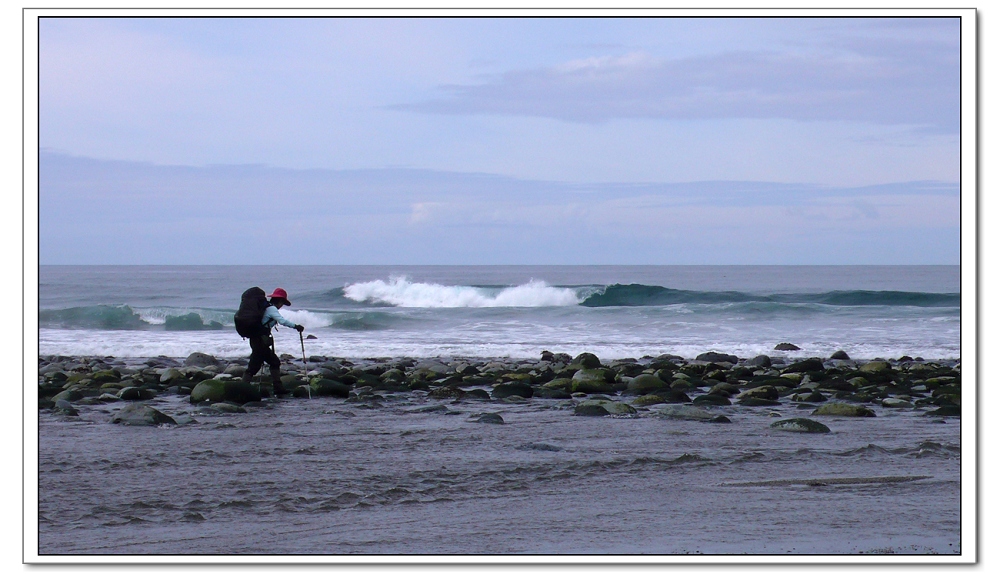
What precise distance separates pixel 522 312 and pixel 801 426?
58.7 feet

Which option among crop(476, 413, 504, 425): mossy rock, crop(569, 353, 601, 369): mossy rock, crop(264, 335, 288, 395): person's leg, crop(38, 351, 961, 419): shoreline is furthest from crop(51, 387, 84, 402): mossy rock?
crop(569, 353, 601, 369): mossy rock

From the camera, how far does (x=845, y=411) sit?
8977 mm

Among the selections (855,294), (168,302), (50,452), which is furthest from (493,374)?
(168,302)

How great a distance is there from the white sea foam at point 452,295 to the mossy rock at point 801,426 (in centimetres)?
2033

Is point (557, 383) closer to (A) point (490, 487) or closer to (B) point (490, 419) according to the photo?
(B) point (490, 419)

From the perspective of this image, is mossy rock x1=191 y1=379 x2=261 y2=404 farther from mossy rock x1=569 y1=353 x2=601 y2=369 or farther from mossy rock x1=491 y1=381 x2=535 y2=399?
mossy rock x1=569 y1=353 x2=601 y2=369

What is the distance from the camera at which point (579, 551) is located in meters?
4.64

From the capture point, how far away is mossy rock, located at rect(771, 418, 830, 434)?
26.0 ft

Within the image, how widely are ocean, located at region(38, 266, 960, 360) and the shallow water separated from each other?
1.82 metres

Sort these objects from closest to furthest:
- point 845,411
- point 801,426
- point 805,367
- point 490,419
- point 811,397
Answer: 1. point 801,426
2. point 490,419
3. point 845,411
4. point 811,397
5. point 805,367

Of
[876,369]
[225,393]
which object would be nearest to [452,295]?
[876,369]
